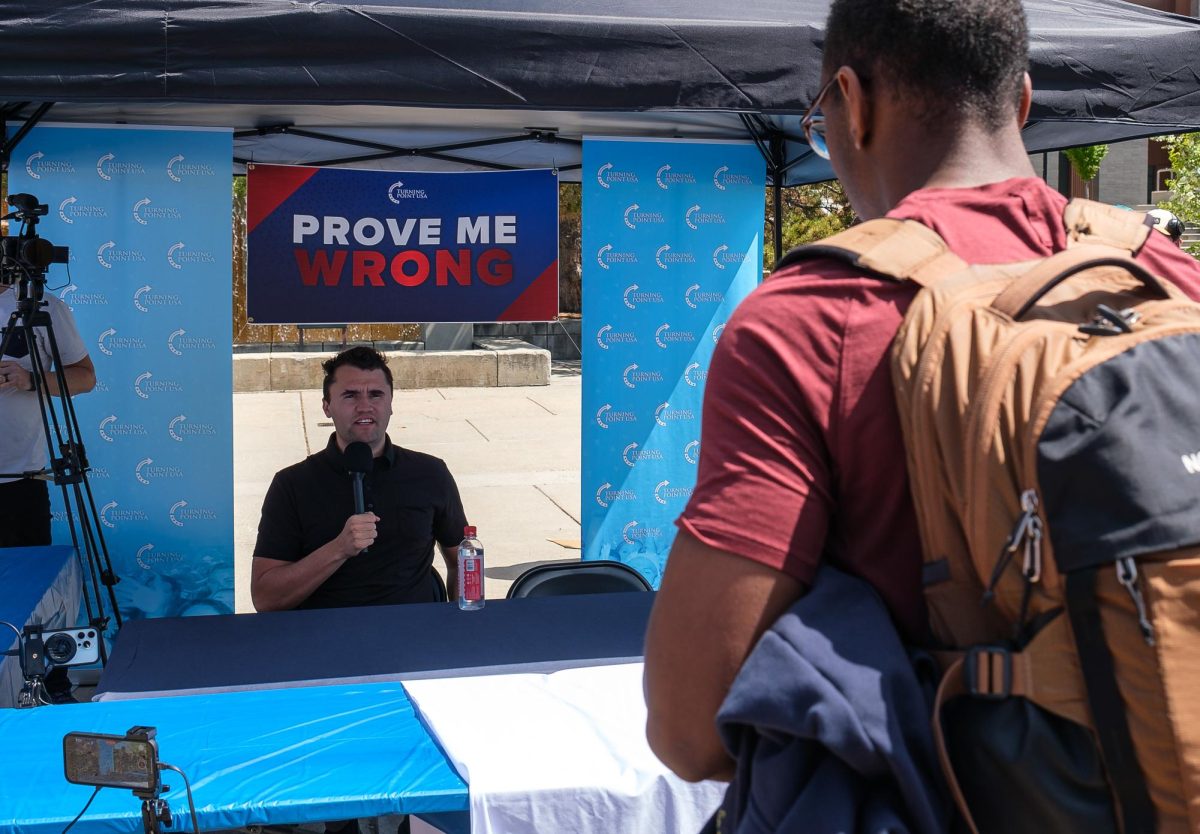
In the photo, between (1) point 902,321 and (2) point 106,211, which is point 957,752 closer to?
(1) point 902,321

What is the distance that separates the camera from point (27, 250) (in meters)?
4.24

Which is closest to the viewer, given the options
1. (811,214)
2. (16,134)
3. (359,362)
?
(359,362)

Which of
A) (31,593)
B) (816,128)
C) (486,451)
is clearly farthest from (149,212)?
(486,451)

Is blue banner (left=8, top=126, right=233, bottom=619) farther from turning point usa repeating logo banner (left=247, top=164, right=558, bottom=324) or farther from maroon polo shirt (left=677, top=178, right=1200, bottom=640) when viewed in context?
maroon polo shirt (left=677, top=178, right=1200, bottom=640)

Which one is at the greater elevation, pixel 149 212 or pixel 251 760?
pixel 149 212

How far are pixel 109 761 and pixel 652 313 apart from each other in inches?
168

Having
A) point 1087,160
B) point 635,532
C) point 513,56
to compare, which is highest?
point 1087,160

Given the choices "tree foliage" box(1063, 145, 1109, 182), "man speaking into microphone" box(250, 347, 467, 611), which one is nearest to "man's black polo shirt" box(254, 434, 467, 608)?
"man speaking into microphone" box(250, 347, 467, 611)

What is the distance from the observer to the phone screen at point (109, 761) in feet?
6.03

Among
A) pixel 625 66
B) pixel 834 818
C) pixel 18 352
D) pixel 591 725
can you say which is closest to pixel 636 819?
pixel 591 725

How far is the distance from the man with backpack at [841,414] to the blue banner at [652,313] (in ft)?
15.4

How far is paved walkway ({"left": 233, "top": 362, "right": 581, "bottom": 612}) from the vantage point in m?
7.62

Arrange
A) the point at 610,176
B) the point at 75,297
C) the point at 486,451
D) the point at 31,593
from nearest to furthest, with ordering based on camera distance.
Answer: the point at 31,593
the point at 75,297
the point at 610,176
the point at 486,451

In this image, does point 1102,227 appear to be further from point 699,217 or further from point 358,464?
point 699,217
